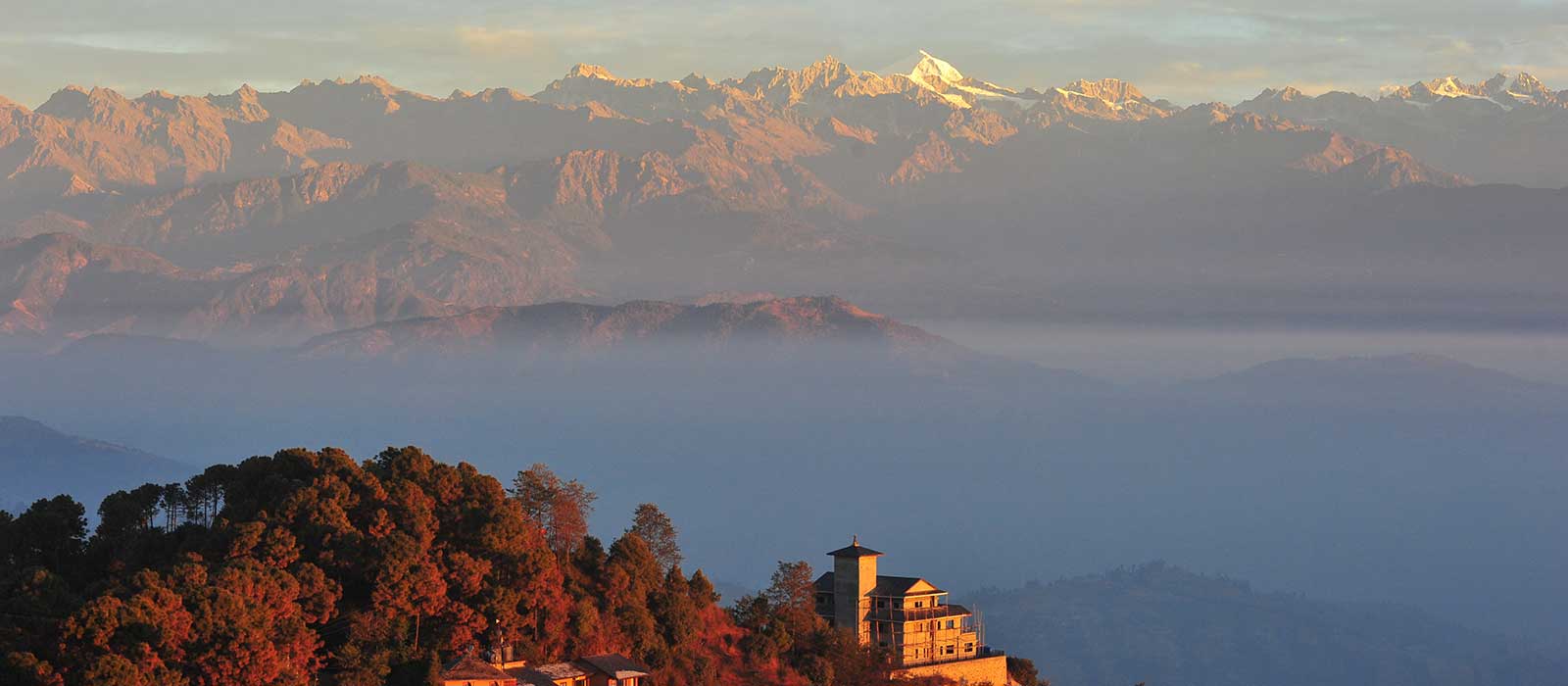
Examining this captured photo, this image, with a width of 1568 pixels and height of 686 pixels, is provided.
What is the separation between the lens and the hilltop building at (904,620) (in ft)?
504

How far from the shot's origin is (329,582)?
4943 inches

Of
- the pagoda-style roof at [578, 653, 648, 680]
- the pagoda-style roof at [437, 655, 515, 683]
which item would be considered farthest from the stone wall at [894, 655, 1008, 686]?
the pagoda-style roof at [437, 655, 515, 683]

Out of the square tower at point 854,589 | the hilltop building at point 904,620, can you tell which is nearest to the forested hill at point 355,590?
the square tower at point 854,589

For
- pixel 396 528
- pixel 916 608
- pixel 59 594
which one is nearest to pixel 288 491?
pixel 396 528

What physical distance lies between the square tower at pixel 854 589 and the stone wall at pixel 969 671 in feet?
14.7

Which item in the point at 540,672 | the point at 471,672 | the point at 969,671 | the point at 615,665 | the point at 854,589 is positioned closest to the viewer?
the point at 471,672

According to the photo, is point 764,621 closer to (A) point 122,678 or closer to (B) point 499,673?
(B) point 499,673

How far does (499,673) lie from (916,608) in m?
38.7

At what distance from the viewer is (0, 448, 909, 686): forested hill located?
114 metres

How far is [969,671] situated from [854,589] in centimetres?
913

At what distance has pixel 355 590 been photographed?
5044 inches

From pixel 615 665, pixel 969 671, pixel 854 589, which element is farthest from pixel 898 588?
pixel 615 665

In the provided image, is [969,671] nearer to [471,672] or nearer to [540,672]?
[540,672]

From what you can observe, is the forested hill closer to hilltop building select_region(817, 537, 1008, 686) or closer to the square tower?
the square tower
